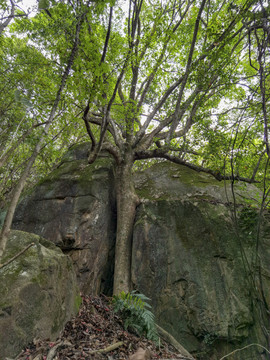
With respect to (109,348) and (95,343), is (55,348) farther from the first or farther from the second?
(109,348)

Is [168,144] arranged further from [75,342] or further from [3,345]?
[3,345]

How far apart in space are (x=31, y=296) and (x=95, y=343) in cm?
113

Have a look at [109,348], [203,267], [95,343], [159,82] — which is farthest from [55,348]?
[159,82]

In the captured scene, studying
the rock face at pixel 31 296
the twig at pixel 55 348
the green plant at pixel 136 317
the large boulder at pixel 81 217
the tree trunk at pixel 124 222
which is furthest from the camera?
the large boulder at pixel 81 217

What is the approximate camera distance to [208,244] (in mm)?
5723

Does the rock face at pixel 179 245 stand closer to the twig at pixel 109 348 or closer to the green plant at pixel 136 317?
the green plant at pixel 136 317

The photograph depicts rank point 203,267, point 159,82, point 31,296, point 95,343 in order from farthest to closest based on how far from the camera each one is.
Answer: point 159,82
point 203,267
point 95,343
point 31,296

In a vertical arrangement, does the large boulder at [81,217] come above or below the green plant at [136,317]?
above

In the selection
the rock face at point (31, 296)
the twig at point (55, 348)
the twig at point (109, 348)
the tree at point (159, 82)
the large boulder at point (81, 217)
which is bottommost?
the twig at point (109, 348)

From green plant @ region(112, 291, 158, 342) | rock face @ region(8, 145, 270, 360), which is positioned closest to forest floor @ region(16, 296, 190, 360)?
green plant @ region(112, 291, 158, 342)

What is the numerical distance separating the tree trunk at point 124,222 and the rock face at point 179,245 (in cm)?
25

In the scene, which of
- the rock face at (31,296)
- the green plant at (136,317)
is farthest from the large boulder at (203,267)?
the rock face at (31,296)

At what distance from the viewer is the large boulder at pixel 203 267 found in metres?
4.58

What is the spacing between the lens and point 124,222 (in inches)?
260
